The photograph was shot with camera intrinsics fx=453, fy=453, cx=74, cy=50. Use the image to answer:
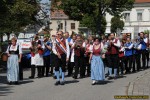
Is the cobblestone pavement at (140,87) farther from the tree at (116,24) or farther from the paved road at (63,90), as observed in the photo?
the tree at (116,24)

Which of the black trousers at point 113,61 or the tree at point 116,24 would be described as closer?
the black trousers at point 113,61

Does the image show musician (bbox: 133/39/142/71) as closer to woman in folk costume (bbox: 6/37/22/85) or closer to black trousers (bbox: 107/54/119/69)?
black trousers (bbox: 107/54/119/69)

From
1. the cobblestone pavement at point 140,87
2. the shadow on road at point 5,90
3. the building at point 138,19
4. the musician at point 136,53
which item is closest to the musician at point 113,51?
the cobblestone pavement at point 140,87

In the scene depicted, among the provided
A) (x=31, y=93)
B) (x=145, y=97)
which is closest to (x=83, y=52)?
(x=31, y=93)

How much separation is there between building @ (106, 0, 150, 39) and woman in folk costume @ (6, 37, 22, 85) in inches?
3186

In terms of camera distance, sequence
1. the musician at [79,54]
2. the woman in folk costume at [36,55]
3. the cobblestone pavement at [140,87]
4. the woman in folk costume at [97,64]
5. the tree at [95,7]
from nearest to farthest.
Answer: the cobblestone pavement at [140,87] → the woman in folk costume at [97,64] → the musician at [79,54] → the woman in folk costume at [36,55] → the tree at [95,7]

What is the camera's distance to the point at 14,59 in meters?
15.8

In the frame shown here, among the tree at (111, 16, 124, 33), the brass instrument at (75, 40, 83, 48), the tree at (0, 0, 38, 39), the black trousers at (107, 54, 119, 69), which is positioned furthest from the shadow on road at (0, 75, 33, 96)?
the tree at (111, 16, 124, 33)

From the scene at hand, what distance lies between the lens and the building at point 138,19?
3807 inches

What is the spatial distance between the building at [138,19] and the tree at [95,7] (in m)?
32.7

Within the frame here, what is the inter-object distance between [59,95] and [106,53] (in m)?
5.50

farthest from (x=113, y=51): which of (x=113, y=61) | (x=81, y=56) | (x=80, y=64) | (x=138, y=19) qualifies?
(x=138, y=19)

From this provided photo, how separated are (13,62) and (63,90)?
275 centimetres

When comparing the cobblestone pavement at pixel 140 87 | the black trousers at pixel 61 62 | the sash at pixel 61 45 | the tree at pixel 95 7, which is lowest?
the cobblestone pavement at pixel 140 87
